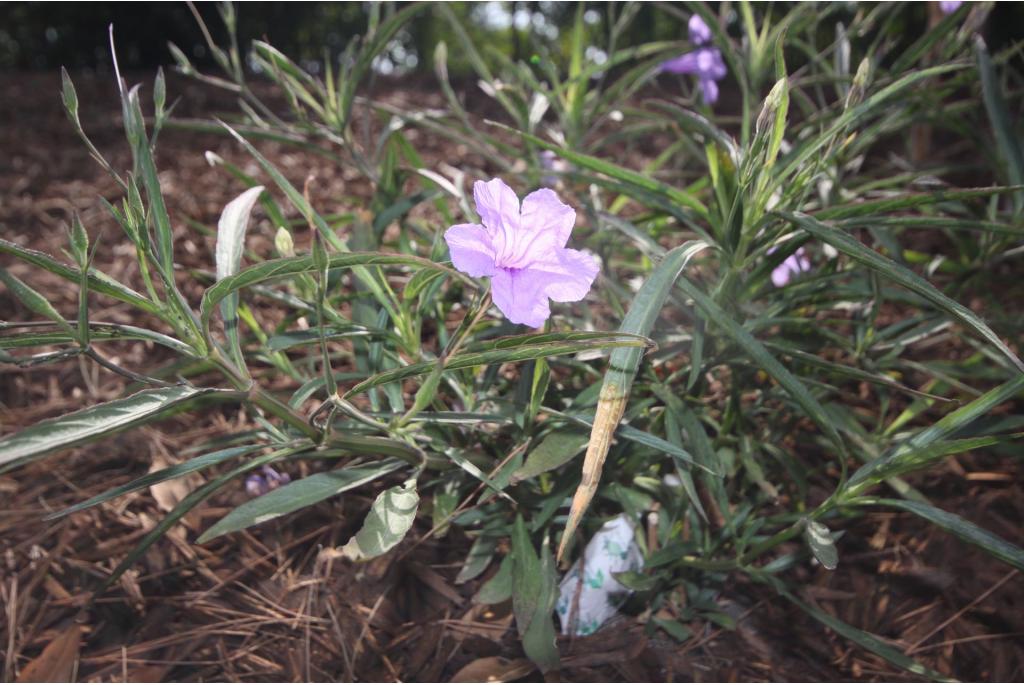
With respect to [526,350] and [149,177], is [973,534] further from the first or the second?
[149,177]

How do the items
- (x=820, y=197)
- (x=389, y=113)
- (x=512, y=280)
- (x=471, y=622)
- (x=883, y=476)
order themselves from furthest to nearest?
(x=389, y=113), (x=820, y=197), (x=471, y=622), (x=883, y=476), (x=512, y=280)

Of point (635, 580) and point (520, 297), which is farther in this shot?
point (635, 580)

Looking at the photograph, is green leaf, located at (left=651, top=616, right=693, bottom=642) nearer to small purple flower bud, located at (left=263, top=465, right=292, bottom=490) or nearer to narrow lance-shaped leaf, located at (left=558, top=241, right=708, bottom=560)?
narrow lance-shaped leaf, located at (left=558, top=241, right=708, bottom=560)

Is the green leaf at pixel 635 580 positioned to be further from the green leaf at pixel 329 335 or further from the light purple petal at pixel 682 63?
the light purple petal at pixel 682 63

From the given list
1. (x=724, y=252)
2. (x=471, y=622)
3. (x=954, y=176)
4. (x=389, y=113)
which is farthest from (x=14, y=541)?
(x=954, y=176)

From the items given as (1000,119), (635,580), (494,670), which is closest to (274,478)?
(494,670)

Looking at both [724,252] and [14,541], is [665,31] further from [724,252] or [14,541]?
[14,541]

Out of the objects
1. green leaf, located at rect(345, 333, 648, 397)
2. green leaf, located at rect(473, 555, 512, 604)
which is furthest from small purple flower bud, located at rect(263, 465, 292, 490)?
green leaf, located at rect(345, 333, 648, 397)
